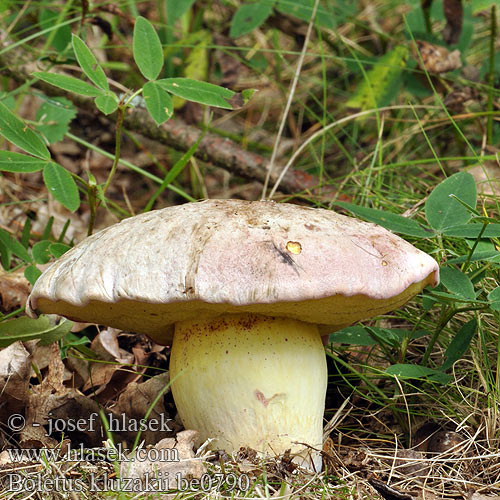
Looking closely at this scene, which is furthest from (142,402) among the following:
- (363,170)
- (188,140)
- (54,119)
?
(188,140)

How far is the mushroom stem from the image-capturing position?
61.2 inches

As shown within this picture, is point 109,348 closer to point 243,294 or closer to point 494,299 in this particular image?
point 243,294

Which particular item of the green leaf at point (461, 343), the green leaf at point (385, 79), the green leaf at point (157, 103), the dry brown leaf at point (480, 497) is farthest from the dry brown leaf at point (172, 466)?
the green leaf at point (385, 79)

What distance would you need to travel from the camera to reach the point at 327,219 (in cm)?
154

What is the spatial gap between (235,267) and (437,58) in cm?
203

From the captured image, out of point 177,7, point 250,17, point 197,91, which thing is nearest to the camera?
point 197,91

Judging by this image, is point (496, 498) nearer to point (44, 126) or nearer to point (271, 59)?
point (44, 126)

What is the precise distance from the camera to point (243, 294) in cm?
130

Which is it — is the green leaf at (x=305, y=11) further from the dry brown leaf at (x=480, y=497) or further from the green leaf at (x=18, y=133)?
the dry brown leaf at (x=480, y=497)

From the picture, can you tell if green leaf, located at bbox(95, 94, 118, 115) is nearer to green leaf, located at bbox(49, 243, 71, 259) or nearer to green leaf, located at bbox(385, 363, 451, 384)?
green leaf, located at bbox(49, 243, 71, 259)

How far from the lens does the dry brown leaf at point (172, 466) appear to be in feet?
4.75

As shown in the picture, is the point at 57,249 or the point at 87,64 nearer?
the point at 87,64

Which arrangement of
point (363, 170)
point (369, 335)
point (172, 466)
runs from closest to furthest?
point (172, 466) → point (369, 335) → point (363, 170)

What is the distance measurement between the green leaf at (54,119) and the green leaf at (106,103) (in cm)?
83
